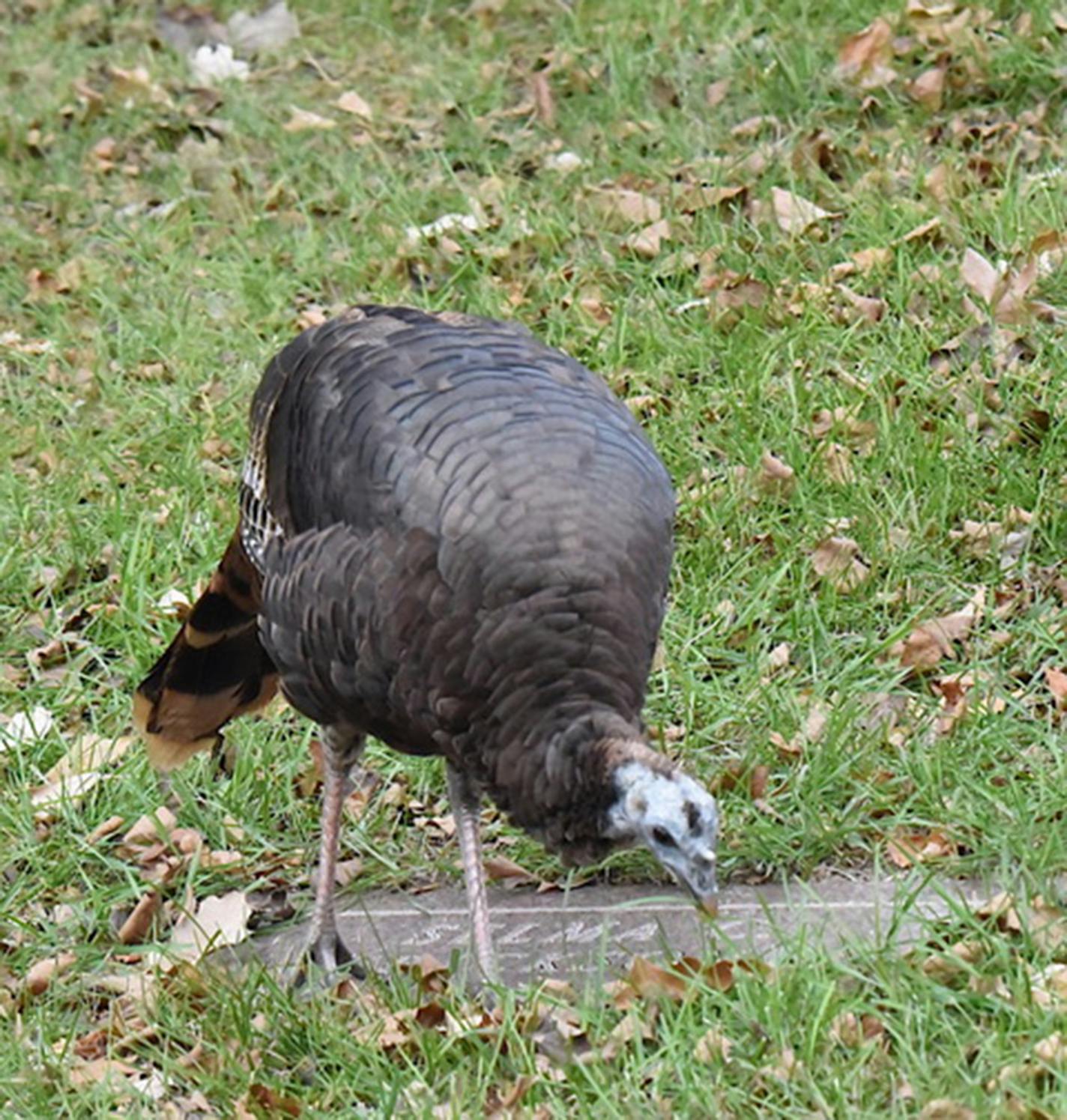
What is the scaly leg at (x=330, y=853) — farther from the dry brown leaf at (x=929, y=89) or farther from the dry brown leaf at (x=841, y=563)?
the dry brown leaf at (x=929, y=89)

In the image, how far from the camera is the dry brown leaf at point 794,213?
22.8 ft

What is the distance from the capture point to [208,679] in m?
5.27

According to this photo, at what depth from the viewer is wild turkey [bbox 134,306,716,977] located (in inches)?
160

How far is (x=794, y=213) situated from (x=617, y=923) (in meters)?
3.01

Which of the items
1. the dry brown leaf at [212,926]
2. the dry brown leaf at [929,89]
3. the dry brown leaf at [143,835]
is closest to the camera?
the dry brown leaf at [212,926]

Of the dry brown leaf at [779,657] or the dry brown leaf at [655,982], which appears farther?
the dry brown leaf at [779,657]

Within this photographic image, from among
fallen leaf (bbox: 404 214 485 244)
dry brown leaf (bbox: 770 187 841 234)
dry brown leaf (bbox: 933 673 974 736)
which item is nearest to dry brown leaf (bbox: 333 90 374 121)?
fallen leaf (bbox: 404 214 485 244)

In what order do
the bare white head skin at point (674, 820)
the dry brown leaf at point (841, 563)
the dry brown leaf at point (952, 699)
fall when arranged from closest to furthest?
1. the bare white head skin at point (674, 820)
2. the dry brown leaf at point (952, 699)
3. the dry brown leaf at point (841, 563)

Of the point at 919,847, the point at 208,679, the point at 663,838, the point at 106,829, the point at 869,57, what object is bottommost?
the point at 106,829

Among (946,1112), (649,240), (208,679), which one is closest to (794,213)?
(649,240)

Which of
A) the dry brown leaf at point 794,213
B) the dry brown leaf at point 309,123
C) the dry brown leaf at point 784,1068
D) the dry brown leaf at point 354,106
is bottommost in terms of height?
the dry brown leaf at point 309,123

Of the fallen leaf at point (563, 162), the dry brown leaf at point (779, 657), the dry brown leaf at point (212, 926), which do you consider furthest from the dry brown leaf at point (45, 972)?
the fallen leaf at point (563, 162)

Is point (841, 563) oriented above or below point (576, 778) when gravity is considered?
below

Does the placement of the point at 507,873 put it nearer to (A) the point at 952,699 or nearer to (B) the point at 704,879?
(A) the point at 952,699
